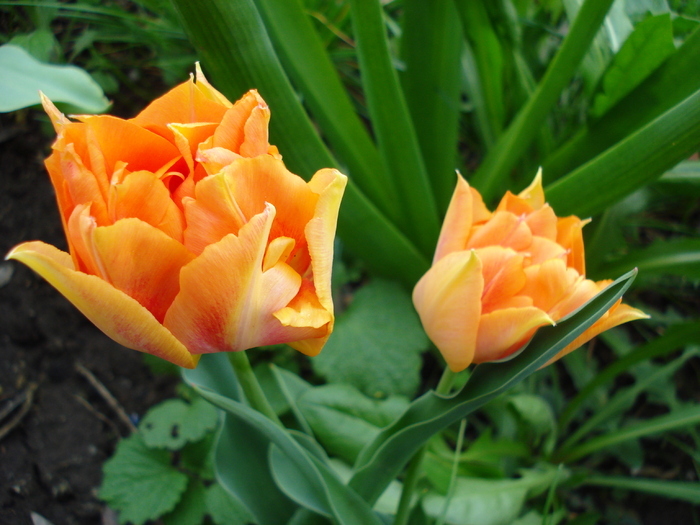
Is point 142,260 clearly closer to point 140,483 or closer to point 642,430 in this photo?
point 140,483

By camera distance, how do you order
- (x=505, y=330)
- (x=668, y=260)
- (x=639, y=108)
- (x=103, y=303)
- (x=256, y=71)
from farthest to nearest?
(x=668, y=260), (x=639, y=108), (x=256, y=71), (x=505, y=330), (x=103, y=303)

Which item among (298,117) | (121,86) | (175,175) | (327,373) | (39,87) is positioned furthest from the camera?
(121,86)

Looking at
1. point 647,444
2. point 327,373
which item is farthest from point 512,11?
point 647,444

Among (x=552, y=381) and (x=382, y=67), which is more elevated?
(x=382, y=67)

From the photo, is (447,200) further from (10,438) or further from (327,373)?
(10,438)

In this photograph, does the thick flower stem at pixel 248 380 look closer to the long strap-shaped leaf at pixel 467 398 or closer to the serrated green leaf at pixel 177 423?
the long strap-shaped leaf at pixel 467 398

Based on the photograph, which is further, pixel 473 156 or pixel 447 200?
pixel 473 156

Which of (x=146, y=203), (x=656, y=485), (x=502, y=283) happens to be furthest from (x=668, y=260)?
(x=146, y=203)
